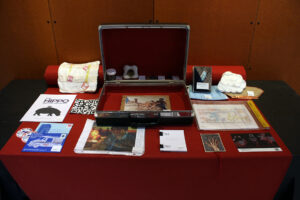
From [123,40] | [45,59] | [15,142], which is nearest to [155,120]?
[123,40]

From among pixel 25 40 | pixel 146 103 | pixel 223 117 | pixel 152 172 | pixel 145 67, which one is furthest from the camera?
pixel 25 40

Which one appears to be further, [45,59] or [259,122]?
[45,59]

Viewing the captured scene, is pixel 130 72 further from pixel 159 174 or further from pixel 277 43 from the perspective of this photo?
pixel 277 43

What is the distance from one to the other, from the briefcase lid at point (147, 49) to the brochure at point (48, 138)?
0.42 m

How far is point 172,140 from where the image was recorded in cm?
122

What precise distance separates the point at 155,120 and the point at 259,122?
1.92ft

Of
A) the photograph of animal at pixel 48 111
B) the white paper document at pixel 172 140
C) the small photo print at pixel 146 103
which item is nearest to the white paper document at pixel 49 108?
the photograph of animal at pixel 48 111

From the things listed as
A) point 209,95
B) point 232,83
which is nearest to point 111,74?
point 209,95

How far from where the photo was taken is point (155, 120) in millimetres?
1268

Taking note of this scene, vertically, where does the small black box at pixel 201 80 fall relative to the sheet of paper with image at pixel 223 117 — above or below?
above

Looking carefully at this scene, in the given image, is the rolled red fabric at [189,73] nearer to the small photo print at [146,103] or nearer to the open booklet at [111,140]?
the small photo print at [146,103]

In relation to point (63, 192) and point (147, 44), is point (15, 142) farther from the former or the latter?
point (147, 44)

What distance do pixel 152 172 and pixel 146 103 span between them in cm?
46

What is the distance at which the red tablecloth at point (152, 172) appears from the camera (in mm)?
1135
